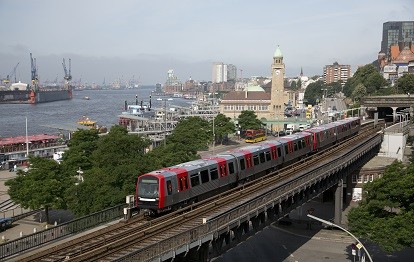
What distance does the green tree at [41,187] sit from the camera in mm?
45031

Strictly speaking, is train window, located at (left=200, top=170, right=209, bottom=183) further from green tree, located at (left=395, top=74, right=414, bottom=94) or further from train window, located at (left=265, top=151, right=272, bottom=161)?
green tree, located at (left=395, top=74, right=414, bottom=94)

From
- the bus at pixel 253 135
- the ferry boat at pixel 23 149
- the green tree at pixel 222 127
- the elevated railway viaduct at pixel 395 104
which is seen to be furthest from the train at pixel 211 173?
the ferry boat at pixel 23 149

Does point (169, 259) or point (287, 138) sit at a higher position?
point (287, 138)

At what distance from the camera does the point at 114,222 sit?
27.2 m

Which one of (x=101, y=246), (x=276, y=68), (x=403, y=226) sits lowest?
(x=403, y=226)

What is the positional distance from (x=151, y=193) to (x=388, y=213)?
18261 mm

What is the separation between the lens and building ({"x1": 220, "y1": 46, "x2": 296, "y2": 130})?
133000mm

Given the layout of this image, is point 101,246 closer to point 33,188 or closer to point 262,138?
point 33,188

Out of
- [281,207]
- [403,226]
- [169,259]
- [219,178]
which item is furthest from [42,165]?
[403,226]

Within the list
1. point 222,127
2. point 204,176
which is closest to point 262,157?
point 204,176

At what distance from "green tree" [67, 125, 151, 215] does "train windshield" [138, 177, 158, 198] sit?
442 inches

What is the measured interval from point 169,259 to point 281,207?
13.0 metres

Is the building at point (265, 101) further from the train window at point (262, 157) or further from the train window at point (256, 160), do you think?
the train window at point (256, 160)

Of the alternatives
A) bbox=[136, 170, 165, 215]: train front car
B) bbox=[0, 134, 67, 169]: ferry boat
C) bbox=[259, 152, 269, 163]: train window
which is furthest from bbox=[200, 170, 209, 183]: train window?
bbox=[0, 134, 67, 169]: ferry boat
